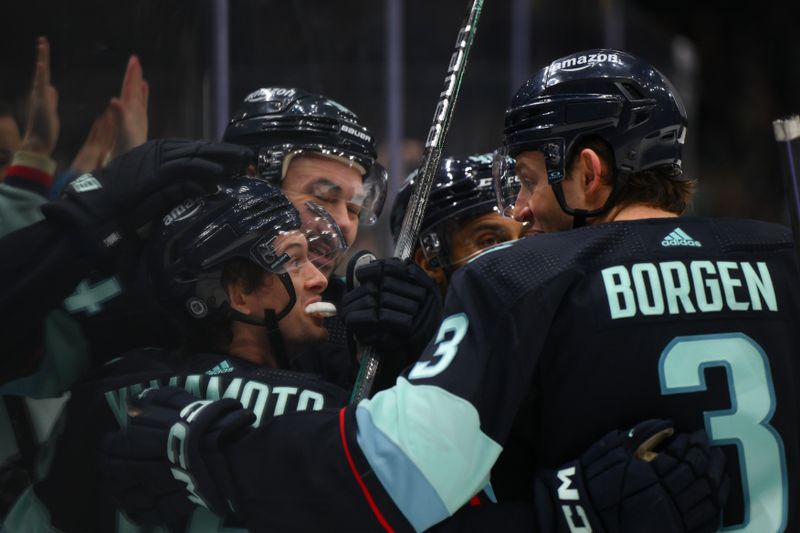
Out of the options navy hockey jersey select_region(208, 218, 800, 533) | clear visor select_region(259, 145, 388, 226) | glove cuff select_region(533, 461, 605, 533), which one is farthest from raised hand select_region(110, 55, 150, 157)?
glove cuff select_region(533, 461, 605, 533)

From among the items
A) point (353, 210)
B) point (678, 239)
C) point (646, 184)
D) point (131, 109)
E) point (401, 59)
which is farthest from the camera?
point (401, 59)

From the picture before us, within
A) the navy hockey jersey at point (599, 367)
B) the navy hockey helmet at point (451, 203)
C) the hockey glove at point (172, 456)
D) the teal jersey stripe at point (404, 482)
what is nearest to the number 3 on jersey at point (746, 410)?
the navy hockey jersey at point (599, 367)

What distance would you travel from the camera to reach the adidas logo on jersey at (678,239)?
5.02 feet

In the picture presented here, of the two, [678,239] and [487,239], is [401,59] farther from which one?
[678,239]

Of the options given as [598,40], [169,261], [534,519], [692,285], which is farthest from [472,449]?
[598,40]

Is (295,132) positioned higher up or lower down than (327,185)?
higher up

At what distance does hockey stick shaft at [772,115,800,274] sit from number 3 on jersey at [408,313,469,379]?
1.52ft

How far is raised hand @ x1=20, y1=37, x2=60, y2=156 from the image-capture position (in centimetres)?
173

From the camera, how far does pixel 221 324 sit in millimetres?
1854

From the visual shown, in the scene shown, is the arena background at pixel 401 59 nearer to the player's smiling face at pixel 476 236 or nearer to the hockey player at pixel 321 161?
Answer: the hockey player at pixel 321 161

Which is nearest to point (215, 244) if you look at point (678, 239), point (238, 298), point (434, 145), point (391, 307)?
point (238, 298)

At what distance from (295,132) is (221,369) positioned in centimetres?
59

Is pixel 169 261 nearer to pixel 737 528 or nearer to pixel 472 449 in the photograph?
pixel 472 449

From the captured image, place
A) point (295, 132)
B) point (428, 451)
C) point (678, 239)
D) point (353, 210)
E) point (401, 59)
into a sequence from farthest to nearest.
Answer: point (401, 59) < point (353, 210) < point (295, 132) < point (678, 239) < point (428, 451)
